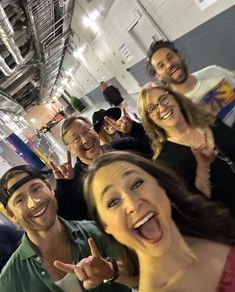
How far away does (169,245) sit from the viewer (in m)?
1.17

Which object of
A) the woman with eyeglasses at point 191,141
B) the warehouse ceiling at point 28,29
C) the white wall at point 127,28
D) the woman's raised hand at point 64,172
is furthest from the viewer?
the warehouse ceiling at point 28,29

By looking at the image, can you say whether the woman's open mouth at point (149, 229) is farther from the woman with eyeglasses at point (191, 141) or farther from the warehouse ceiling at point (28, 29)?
the warehouse ceiling at point (28, 29)

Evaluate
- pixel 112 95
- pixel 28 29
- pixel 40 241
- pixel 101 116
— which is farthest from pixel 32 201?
pixel 28 29

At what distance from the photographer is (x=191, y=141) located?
1929 millimetres

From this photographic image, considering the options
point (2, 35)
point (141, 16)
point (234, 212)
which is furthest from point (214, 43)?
point (234, 212)

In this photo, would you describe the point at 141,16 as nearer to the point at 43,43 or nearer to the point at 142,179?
the point at 43,43

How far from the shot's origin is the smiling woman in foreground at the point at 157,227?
1.15 meters

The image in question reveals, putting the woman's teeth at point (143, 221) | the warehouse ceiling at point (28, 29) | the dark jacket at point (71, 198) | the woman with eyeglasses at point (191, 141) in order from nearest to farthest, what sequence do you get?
the woman's teeth at point (143, 221) < the woman with eyeglasses at point (191, 141) < the dark jacket at point (71, 198) < the warehouse ceiling at point (28, 29)

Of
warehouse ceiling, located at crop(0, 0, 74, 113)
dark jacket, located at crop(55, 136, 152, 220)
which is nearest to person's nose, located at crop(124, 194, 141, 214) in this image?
dark jacket, located at crop(55, 136, 152, 220)

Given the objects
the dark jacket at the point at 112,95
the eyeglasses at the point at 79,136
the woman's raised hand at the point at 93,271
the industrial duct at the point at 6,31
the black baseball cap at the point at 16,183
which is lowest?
the dark jacket at the point at 112,95

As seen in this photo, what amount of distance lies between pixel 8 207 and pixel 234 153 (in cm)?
129

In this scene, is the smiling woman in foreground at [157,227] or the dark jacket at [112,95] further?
the dark jacket at [112,95]

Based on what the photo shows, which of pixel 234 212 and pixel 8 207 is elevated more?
pixel 8 207

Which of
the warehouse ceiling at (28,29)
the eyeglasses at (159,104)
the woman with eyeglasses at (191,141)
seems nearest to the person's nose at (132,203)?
the woman with eyeglasses at (191,141)
